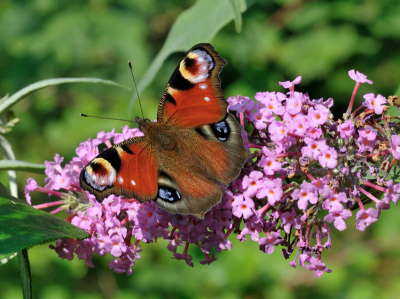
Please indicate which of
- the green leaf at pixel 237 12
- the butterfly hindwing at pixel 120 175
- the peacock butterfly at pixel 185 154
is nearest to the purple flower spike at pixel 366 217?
the peacock butterfly at pixel 185 154

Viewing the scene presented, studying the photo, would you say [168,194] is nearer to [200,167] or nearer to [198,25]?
[200,167]

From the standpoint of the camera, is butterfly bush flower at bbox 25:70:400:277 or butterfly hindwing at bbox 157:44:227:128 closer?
butterfly bush flower at bbox 25:70:400:277

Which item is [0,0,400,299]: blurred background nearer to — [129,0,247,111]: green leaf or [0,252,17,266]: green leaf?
[129,0,247,111]: green leaf

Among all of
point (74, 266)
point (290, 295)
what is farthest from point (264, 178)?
point (74, 266)

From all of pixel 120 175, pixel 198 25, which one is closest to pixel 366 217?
Answer: pixel 120 175

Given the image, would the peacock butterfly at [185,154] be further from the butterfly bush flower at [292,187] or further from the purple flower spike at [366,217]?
the purple flower spike at [366,217]

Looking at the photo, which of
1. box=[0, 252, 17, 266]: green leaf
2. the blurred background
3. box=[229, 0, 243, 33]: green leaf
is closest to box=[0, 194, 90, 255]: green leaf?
box=[0, 252, 17, 266]: green leaf
